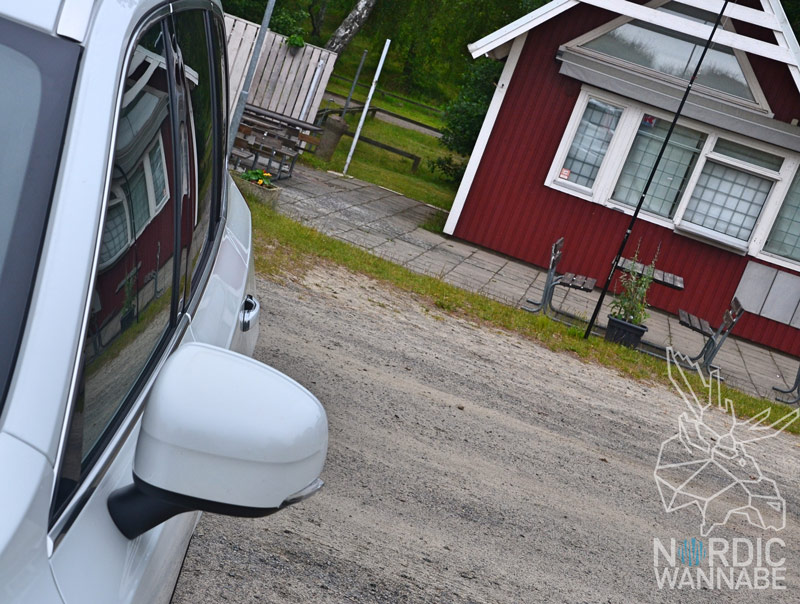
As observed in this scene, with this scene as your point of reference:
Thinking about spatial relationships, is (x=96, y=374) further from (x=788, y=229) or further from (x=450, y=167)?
(x=450, y=167)

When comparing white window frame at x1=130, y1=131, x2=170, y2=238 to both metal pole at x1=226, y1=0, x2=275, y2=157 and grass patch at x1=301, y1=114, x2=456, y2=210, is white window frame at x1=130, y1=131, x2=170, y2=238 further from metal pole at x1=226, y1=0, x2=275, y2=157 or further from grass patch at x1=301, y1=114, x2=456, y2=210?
grass patch at x1=301, y1=114, x2=456, y2=210

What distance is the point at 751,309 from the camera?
15148 mm

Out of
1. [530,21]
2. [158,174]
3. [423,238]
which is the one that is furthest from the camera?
[423,238]

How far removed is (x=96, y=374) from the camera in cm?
143

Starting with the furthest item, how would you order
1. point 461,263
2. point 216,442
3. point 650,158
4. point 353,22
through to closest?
point 353,22
point 650,158
point 461,263
point 216,442

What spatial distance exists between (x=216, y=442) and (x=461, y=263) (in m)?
12.8

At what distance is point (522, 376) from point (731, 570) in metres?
3.37

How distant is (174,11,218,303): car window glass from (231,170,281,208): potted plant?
9.67m

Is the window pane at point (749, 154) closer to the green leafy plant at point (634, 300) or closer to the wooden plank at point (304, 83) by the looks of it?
the green leafy plant at point (634, 300)

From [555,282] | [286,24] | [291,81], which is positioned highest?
[286,24]

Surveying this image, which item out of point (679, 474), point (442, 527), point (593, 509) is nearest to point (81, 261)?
point (442, 527)

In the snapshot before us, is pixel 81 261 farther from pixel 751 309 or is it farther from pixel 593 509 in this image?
pixel 751 309

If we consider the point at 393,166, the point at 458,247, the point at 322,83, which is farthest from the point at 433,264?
the point at 393,166

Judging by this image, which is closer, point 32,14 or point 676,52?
point 32,14
